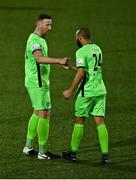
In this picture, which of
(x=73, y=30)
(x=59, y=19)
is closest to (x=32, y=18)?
(x=59, y=19)

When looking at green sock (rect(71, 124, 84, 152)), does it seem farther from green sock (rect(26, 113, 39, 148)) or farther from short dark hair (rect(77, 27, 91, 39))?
short dark hair (rect(77, 27, 91, 39))

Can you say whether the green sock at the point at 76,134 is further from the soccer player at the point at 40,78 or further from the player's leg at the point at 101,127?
the soccer player at the point at 40,78

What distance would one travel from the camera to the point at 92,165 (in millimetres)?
10484

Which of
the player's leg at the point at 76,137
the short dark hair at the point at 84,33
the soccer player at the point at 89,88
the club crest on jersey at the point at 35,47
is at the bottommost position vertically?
the player's leg at the point at 76,137

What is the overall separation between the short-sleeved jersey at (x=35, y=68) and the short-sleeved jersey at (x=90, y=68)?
0.61 metres

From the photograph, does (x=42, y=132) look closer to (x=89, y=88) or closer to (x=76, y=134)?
(x=76, y=134)

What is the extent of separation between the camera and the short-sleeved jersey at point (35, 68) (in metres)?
10.7

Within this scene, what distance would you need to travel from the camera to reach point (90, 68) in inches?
412

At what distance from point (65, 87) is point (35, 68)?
22.0 ft

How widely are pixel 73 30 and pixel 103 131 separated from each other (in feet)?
58.1

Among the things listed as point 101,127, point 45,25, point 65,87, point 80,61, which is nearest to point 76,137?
point 101,127

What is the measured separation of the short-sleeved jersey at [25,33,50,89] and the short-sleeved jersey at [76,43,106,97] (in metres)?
0.61

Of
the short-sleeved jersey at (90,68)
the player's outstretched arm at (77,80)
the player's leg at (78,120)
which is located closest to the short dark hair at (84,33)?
the short-sleeved jersey at (90,68)

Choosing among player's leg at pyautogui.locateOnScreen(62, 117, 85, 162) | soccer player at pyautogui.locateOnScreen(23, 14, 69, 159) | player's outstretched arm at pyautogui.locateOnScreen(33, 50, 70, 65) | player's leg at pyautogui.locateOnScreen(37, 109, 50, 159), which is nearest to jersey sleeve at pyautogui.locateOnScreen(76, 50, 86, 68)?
player's outstretched arm at pyautogui.locateOnScreen(33, 50, 70, 65)
